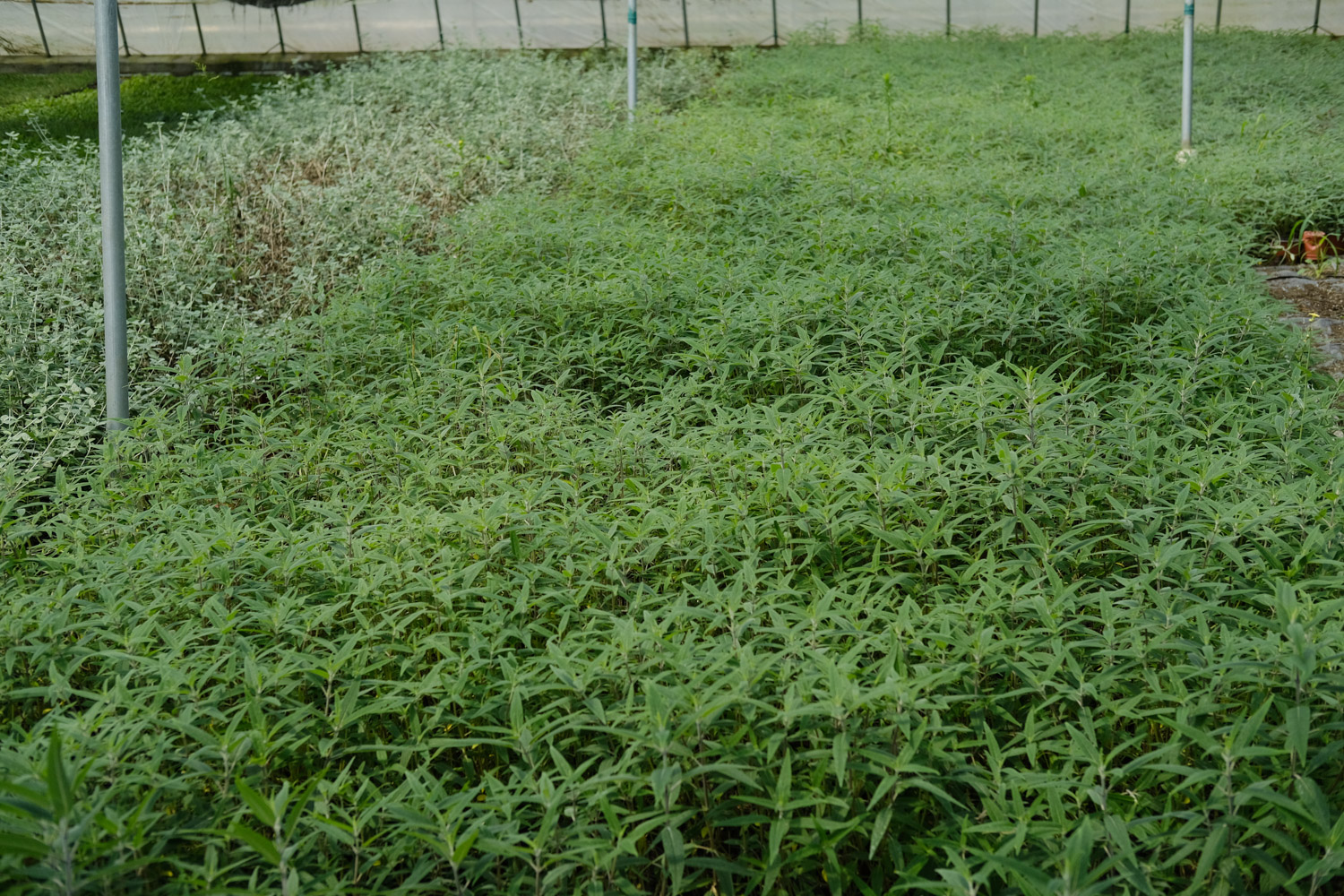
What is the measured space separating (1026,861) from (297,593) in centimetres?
192

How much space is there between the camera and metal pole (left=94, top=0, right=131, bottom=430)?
12.9ft

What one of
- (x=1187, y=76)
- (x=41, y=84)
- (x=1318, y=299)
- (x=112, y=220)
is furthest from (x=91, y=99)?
(x=1318, y=299)

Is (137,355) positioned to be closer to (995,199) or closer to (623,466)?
(623,466)

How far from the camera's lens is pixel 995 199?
621 cm

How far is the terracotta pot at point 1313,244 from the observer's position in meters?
5.87

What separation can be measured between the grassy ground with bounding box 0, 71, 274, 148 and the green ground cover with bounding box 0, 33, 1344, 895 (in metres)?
8.04

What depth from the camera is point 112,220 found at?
3963 mm

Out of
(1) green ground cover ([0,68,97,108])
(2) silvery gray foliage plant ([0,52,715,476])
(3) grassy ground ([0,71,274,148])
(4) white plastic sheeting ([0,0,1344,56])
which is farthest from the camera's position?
(4) white plastic sheeting ([0,0,1344,56])

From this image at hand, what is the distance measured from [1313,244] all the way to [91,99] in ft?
45.6

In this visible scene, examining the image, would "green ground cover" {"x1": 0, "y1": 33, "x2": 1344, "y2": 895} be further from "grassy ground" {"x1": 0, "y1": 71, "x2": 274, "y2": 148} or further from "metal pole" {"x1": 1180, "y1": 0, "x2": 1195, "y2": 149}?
"grassy ground" {"x1": 0, "y1": 71, "x2": 274, "y2": 148}

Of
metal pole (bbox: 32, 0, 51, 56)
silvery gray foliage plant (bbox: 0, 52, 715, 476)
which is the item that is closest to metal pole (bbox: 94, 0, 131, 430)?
silvery gray foliage plant (bbox: 0, 52, 715, 476)

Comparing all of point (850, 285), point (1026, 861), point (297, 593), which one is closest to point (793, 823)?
point (1026, 861)

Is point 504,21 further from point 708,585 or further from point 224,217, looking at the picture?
point 708,585

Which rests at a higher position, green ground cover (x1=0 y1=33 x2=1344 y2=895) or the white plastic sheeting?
the white plastic sheeting
